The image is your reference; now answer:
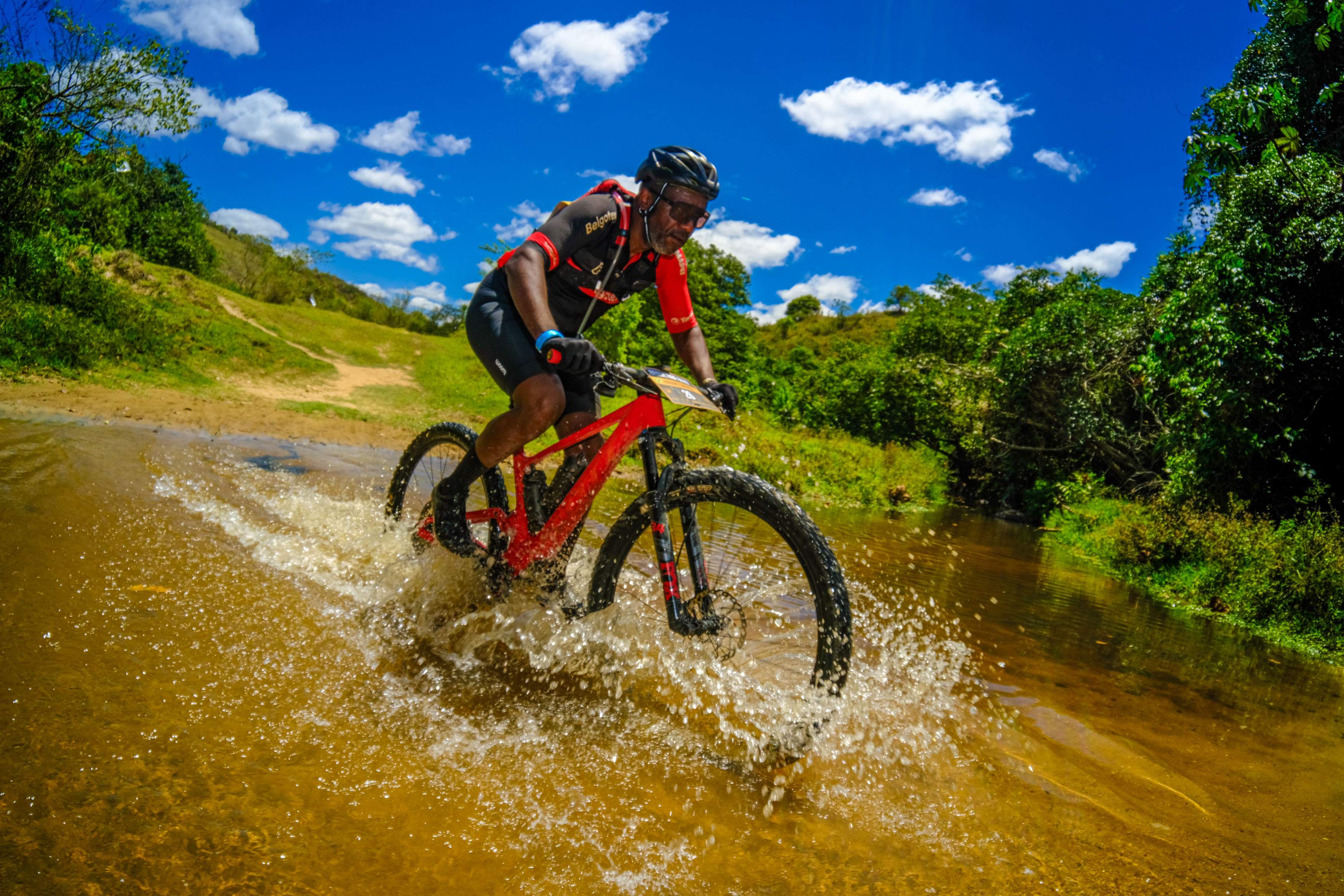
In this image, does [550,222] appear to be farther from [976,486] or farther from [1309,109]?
[976,486]

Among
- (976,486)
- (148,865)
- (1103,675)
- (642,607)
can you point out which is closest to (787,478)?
(1103,675)

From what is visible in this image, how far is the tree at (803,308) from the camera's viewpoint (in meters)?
106

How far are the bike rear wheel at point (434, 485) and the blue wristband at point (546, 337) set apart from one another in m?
1.00

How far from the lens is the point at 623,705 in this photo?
2.61m

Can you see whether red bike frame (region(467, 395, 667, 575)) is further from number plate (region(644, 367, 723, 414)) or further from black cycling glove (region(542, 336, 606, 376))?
black cycling glove (region(542, 336, 606, 376))

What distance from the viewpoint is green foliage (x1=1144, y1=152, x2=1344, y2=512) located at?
30.0 ft

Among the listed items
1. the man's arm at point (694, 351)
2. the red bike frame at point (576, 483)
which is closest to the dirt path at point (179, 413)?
the red bike frame at point (576, 483)

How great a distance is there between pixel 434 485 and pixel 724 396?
2.20m

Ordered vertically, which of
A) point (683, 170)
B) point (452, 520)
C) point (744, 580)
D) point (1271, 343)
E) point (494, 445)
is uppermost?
point (1271, 343)

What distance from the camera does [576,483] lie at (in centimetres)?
312

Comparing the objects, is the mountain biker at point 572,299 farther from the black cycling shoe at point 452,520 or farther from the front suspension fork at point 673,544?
the front suspension fork at point 673,544

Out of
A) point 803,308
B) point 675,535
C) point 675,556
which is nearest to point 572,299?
point 675,535

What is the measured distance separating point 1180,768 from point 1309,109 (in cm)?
1591

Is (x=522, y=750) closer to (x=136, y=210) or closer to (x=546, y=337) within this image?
(x=546, y=337)
